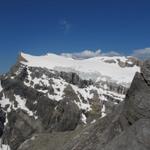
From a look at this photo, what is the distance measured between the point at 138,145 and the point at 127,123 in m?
7.45

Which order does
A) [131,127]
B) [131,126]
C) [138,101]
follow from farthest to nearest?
[138,101] → [131,126] → [131,127]

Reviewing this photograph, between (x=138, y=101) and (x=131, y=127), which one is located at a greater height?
(x=138, y=101)

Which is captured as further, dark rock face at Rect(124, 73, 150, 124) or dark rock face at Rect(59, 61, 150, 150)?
dark rock face at Rect(124, 73, 150, 124)

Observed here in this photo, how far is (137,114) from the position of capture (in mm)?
26828

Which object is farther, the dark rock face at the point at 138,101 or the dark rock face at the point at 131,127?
the dark rock face at the point at 138,101

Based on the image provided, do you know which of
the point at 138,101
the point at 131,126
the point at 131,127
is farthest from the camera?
the point at 138,101

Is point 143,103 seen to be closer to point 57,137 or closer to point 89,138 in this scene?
point 89,138

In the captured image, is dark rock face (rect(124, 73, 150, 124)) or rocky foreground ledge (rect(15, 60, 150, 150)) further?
dark rock face (rect(124, 73, 150, 124))

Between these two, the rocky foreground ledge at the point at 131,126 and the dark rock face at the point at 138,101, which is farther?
the dark rock face at the point at 138,101

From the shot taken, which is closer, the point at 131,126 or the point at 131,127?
the point at 131,127

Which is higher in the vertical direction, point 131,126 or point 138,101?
point 138,101

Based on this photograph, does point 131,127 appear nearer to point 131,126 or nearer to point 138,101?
point 131,126

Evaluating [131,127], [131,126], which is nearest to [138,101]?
[131,126]

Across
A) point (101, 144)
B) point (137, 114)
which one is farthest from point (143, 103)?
point (101, 144)
